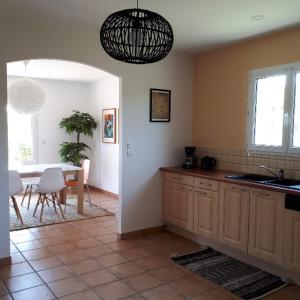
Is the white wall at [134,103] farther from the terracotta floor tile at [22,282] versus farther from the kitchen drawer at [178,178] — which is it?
the terracotta floor tile at [22,282]

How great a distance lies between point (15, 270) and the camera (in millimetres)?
3088

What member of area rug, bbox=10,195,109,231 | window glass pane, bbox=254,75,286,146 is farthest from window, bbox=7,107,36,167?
window glass pane, bbox=254,75,286,146

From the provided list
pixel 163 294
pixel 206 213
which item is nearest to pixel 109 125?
pixel 206 213

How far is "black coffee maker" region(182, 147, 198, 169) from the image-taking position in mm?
4285

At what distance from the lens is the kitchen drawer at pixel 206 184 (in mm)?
3496

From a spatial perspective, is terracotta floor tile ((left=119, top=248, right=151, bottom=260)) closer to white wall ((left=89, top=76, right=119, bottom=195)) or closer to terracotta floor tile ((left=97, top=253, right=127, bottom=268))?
terracotta floor tile ((left=97, top=253, right=127, bottom=268))

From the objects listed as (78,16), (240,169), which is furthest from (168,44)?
(240,169)

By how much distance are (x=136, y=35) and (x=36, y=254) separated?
2714 millimetres

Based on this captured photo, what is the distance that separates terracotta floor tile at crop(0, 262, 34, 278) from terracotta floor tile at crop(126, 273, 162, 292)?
1.02m

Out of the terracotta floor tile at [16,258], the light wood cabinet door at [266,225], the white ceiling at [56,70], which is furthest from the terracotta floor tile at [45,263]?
the white ceiling at [56,70]

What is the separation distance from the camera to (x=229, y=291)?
2764 millimetres

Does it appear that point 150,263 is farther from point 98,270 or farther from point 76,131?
point 76,131

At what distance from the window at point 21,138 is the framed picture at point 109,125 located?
1524 millimetres

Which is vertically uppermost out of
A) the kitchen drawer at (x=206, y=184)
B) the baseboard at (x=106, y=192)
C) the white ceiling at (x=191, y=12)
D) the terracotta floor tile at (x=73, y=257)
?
the white ceiling at (x=191, y=12)
